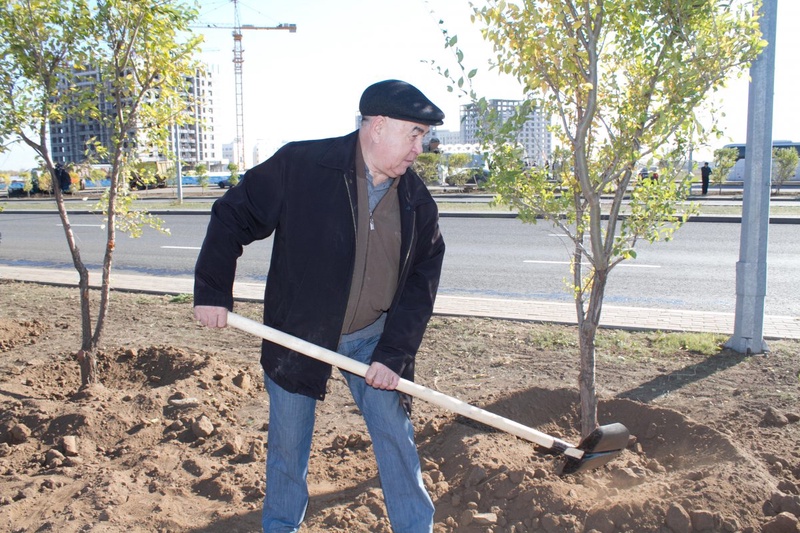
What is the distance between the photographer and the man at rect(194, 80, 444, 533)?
2584mm

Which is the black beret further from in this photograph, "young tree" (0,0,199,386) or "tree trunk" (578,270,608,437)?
"young tree" (0,0,199,386)

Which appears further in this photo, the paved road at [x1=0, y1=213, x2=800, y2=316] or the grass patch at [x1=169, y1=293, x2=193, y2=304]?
the paved road at [x1=0, y1=213, x2=800, y2=316]

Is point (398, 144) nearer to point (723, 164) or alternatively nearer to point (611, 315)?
point (611, 315)

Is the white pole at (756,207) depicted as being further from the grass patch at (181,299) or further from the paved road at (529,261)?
the grass patch at (181,299)

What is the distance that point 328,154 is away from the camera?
2.64 m

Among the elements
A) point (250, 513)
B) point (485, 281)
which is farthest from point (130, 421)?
point (485, 281)

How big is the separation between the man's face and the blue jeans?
2.26ft

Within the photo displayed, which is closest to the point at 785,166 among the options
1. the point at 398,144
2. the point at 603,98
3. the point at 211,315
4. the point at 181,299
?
the point at 181,299

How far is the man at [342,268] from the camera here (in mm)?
2584

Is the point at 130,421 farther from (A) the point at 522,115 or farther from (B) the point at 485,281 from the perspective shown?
(B) the point at 485,281

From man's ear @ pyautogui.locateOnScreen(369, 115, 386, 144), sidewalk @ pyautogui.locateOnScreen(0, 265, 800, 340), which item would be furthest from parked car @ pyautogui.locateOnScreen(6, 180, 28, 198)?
man's ear @ pyautogui.locateOnScreen(369, 115, 386, 144)

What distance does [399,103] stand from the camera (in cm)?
250

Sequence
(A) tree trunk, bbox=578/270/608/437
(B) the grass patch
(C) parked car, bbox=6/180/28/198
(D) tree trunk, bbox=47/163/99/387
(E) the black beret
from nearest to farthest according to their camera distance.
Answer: (E) the black beret → (A) tree trunk, bbox=578/270/608/437 → (D) tree trunk, bbox=47/163/99/387 → (B) the grass patch → (C) parked car, bbox=6/180/28/198

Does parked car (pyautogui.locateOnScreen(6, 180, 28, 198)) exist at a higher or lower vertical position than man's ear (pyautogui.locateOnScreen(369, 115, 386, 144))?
lower
